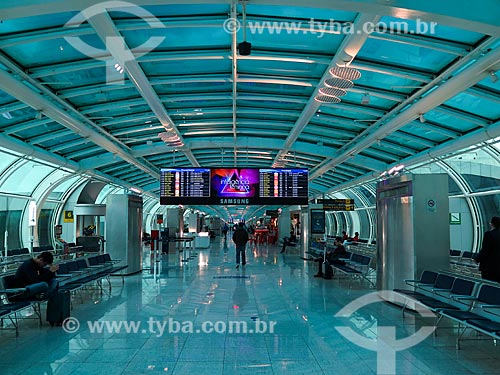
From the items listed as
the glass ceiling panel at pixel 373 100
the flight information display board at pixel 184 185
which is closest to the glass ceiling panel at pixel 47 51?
the glass ceiling panel at pixel 373 100

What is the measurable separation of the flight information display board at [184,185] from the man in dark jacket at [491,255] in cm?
869

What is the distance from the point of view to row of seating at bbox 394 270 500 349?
5.91 m

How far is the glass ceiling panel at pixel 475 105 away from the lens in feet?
31.8

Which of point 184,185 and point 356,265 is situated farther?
point 184,185

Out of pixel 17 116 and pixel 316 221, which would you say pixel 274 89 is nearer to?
pixel 17 116

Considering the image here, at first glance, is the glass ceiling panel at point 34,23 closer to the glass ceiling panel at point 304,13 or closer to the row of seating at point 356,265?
the glass ceiling panel at point 304,13

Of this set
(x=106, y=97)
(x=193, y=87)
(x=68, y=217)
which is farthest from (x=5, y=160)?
(x=193, y=87)

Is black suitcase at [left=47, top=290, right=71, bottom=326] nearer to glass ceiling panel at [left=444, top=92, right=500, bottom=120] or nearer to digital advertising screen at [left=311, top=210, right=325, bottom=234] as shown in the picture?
glass ceiling panel at [left=444, top=92, right=500, bottom=120]

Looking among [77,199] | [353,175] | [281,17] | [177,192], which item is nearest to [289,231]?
[353,175]

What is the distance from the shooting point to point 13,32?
22.4ft

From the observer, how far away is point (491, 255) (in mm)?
7277

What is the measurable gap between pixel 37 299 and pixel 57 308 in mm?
390

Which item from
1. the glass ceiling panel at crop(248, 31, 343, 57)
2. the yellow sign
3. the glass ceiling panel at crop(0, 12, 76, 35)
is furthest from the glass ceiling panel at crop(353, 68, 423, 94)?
the yellow sign

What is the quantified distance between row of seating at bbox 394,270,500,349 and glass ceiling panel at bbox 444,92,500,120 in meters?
3.98
